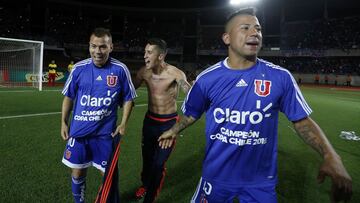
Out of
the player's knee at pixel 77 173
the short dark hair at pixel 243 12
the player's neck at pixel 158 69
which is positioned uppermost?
the short dark hair at pixel 243 12

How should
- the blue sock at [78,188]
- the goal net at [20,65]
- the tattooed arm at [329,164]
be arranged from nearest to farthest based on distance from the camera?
the tattooed arm at [329,164] < the blue sock at [78,188] < the goal net at [20,65]

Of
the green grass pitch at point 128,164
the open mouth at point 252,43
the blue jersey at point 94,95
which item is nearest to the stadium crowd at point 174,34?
the green grass pitch at point 128,164

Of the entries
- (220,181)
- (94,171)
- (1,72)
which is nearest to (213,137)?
(220,181)

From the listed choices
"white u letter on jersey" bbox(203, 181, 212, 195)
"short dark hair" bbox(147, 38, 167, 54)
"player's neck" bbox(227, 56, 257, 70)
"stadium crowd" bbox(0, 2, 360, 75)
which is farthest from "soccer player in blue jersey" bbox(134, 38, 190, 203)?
"stadium crowd" bbox(0, 2, 360, 75)

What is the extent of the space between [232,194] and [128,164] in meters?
4.20

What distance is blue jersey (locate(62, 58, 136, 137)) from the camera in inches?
165

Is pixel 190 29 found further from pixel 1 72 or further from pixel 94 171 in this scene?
pixel 94 171

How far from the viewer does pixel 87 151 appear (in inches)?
169

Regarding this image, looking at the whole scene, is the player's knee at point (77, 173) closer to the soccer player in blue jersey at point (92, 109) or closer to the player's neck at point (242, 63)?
the soccer player in blue jersey at point (92, 109)

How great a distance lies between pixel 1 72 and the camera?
70.2 feet

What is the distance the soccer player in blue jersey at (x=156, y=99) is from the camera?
16.8ft

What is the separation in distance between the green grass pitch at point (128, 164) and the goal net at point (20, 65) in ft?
34.1

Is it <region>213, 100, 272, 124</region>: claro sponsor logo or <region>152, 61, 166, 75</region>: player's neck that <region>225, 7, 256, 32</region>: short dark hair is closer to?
<region>213, 100, 272, 124</region>: claro sponsor logo

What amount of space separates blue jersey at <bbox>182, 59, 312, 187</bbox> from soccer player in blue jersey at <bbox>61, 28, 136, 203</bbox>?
1.72m
